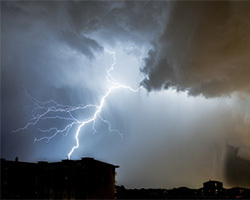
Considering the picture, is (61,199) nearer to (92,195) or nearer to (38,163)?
(92,195)

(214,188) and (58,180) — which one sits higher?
(58,180)

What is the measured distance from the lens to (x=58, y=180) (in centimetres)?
4269

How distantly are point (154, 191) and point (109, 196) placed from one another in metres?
91.3

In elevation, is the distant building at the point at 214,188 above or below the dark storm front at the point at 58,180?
below

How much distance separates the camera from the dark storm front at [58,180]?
4059 cm

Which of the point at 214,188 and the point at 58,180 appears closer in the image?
the point at 58,180

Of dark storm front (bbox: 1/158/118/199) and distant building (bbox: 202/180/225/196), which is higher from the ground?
dark storm front (bbox: 1/158/118/199)

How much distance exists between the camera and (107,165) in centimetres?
4678

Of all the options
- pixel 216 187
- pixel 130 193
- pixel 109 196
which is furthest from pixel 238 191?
pixel 109 196

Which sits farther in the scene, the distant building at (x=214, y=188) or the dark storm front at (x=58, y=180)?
the distant building at (x=214, y=188)

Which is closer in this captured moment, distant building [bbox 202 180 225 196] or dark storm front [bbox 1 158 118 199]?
dark storm front [bbox 1 158 118 199]

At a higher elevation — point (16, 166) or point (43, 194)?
point (16, 166)

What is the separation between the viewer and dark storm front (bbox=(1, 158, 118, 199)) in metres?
40.6

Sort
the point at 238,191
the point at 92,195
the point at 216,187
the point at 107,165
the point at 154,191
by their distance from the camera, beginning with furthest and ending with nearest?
the point at 154,191 → the point at 238,191 → the point at 216,187 → the point at 107,165 → the point at 92,195
